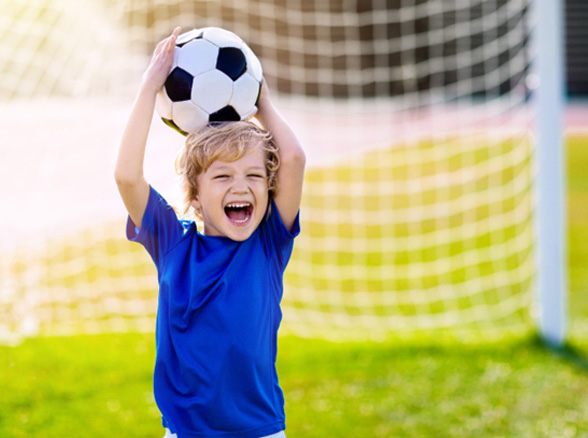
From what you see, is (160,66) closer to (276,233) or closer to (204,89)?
(204,89)

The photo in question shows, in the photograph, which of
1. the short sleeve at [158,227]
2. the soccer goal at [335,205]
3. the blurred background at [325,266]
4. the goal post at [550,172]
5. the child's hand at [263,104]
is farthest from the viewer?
the soccer goal at [335,205]

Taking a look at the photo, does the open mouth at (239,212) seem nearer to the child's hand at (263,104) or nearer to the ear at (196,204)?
the ear at (196,204)

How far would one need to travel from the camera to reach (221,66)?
7.83 feet

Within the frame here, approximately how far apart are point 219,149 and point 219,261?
0.83 feet

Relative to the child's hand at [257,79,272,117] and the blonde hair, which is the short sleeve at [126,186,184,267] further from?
the child's hand at [257,79,272,117]

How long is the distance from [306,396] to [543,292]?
1.43 metres

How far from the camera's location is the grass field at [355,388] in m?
3.81

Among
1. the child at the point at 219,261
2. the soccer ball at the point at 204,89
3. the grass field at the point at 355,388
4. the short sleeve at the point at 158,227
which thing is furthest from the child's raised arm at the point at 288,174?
the grass field at the point at 355,388

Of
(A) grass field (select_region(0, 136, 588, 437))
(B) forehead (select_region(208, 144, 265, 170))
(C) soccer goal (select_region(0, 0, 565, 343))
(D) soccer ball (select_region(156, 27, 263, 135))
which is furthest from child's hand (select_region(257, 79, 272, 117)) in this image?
(A) grass field (select_region(0, 136, 588, 437))

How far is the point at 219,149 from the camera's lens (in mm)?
2205

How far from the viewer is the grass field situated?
12.5 feet

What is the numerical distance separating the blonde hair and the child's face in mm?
16

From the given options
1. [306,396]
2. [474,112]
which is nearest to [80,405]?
[306,396]

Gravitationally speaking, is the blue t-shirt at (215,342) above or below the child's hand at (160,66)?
below
